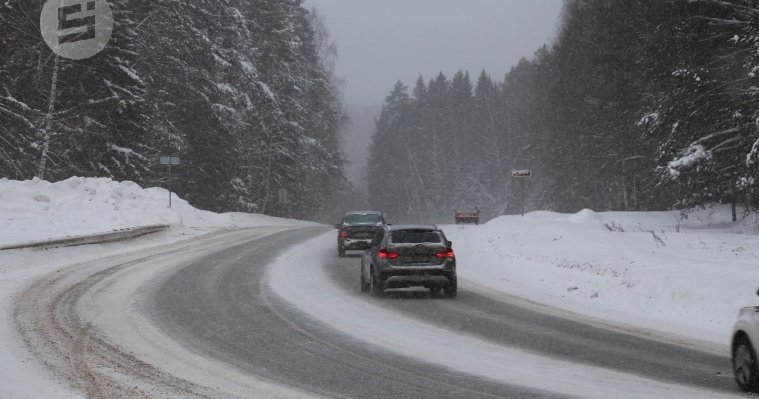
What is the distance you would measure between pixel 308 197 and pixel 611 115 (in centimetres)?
3452

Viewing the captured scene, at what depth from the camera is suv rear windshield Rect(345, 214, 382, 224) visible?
25.0m

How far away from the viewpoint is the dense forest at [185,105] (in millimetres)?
32594

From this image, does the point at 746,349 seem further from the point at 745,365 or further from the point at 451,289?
the point at 451,289

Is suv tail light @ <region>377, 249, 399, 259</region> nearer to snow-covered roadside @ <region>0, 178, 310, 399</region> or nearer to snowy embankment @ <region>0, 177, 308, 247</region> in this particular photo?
snow-covered roadside @ <region>0, 178, 310, 399</region>

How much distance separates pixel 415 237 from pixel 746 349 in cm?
863

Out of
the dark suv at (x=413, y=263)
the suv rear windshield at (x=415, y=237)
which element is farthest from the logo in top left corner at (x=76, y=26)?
the dark suv at (x=413, y=263)

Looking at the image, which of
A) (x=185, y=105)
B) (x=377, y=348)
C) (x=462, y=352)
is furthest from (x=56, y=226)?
(x=185, y=105)

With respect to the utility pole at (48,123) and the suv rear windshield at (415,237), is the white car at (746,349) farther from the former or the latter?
the utility pole at (48,123)

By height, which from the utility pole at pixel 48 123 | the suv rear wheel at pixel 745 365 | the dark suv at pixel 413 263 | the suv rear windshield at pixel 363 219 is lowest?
the suv rear wheel at pixel 745 365

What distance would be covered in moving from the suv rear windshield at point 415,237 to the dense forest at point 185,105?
20152 millimetres

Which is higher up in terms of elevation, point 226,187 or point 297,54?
point 297,54

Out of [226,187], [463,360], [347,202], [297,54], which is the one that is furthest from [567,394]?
[347,202]

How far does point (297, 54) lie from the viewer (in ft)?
197

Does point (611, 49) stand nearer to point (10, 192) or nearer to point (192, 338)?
point (10, 192)
